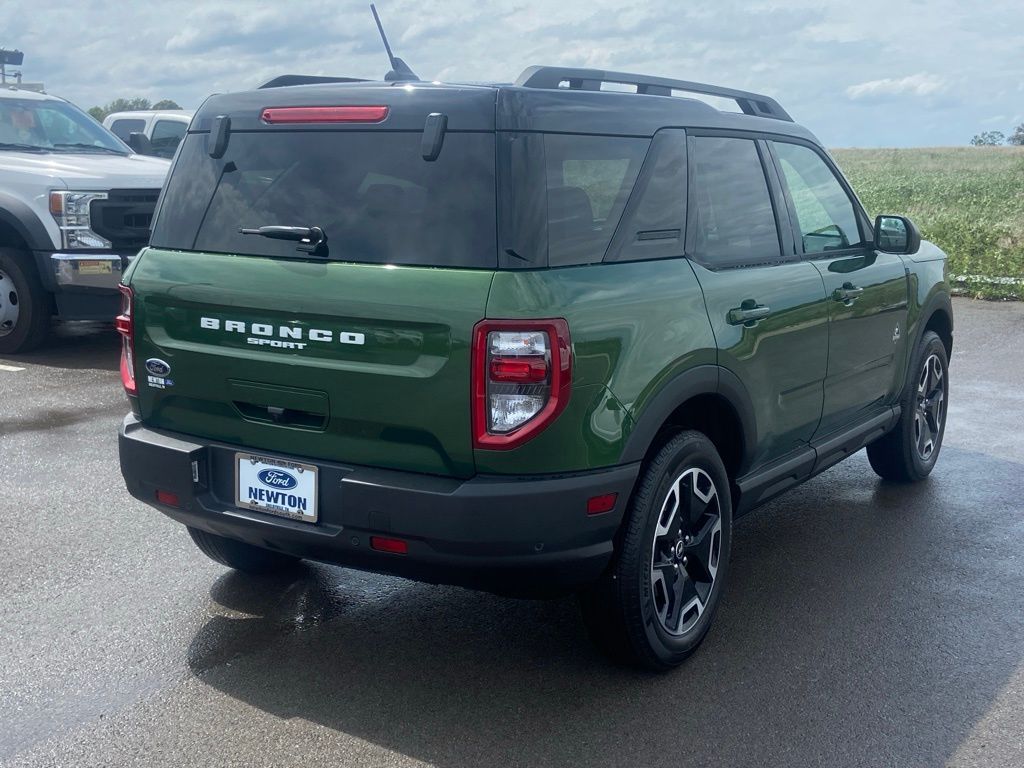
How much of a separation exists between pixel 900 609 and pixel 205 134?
3.07m

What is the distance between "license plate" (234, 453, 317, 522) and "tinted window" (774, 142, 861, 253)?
2392mm

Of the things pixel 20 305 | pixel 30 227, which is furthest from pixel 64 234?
pixel 20 305

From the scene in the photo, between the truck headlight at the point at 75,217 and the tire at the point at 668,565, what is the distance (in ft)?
21.4

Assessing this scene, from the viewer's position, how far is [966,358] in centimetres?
1001

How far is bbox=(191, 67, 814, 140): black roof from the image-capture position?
3.46 metres

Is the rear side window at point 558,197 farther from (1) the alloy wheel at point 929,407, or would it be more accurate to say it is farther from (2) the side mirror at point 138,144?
(2) the side mirror at point 138,144

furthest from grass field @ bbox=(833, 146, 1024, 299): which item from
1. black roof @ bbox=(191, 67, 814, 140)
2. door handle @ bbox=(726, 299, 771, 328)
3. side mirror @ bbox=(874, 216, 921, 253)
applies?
black roof @ bbox=(191, 67, 814, 140)

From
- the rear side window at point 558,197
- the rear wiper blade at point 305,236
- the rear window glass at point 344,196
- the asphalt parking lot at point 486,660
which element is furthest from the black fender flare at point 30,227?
Result: the rear side window at point 558,197

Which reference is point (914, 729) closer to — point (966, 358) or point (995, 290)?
point (966, 358)

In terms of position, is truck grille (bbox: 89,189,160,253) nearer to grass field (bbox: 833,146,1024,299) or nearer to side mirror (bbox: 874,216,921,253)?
side mirror (bbox: 874,216,921,253)

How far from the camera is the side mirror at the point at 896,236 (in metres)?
5.41

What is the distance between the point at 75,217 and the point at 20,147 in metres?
1.39

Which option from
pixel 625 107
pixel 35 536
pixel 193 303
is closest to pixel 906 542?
pixel 625 107

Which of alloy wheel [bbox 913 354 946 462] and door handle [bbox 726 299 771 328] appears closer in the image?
door handle [bbox 726 299 771 328]
